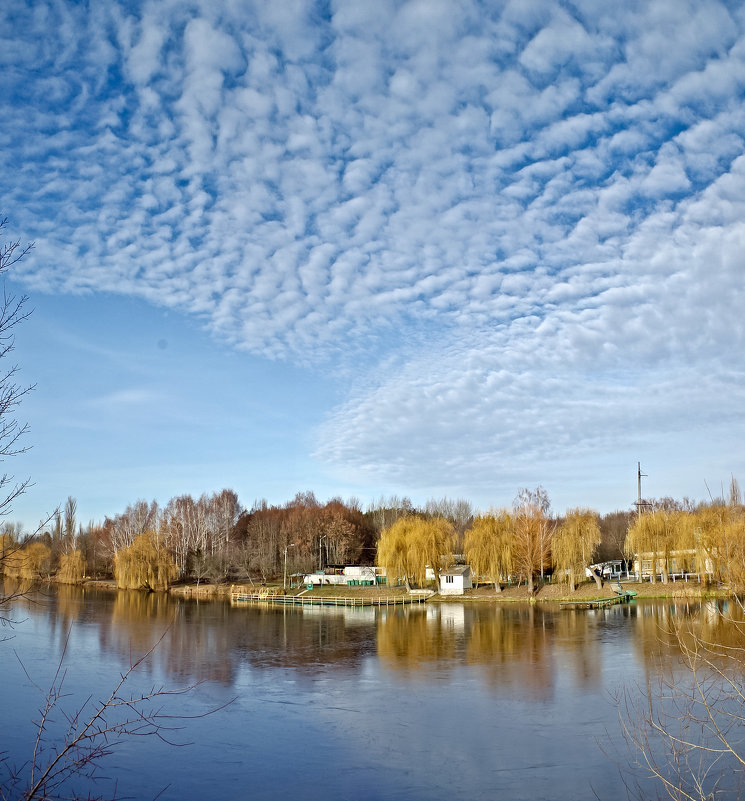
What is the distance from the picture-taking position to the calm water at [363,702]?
43.2ft

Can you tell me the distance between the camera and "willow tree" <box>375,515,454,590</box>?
186ft

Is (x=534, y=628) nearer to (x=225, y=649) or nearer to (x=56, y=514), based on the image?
(x=225, y=649)

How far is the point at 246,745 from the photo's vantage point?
50.4ft

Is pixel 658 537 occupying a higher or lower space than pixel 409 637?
higher

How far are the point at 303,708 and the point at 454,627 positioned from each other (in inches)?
748

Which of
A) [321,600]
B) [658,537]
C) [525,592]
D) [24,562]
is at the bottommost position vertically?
[321,600]

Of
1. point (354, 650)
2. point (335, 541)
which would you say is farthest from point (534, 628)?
point (335, 541)

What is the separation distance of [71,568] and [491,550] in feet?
163

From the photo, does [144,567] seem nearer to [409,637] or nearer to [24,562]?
[409,637]

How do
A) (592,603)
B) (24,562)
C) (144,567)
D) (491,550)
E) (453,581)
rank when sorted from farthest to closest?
1. (144,567)
2. (453,581)
3. (491,550)
4. (592,603)
5. (24,562)

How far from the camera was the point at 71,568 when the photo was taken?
76.3 meters

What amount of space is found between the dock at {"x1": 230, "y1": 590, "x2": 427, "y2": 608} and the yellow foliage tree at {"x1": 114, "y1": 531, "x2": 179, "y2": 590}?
1258cm

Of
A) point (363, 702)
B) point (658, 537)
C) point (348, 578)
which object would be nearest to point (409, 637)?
point (363, 702)

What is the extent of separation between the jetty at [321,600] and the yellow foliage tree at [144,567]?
12390mm
